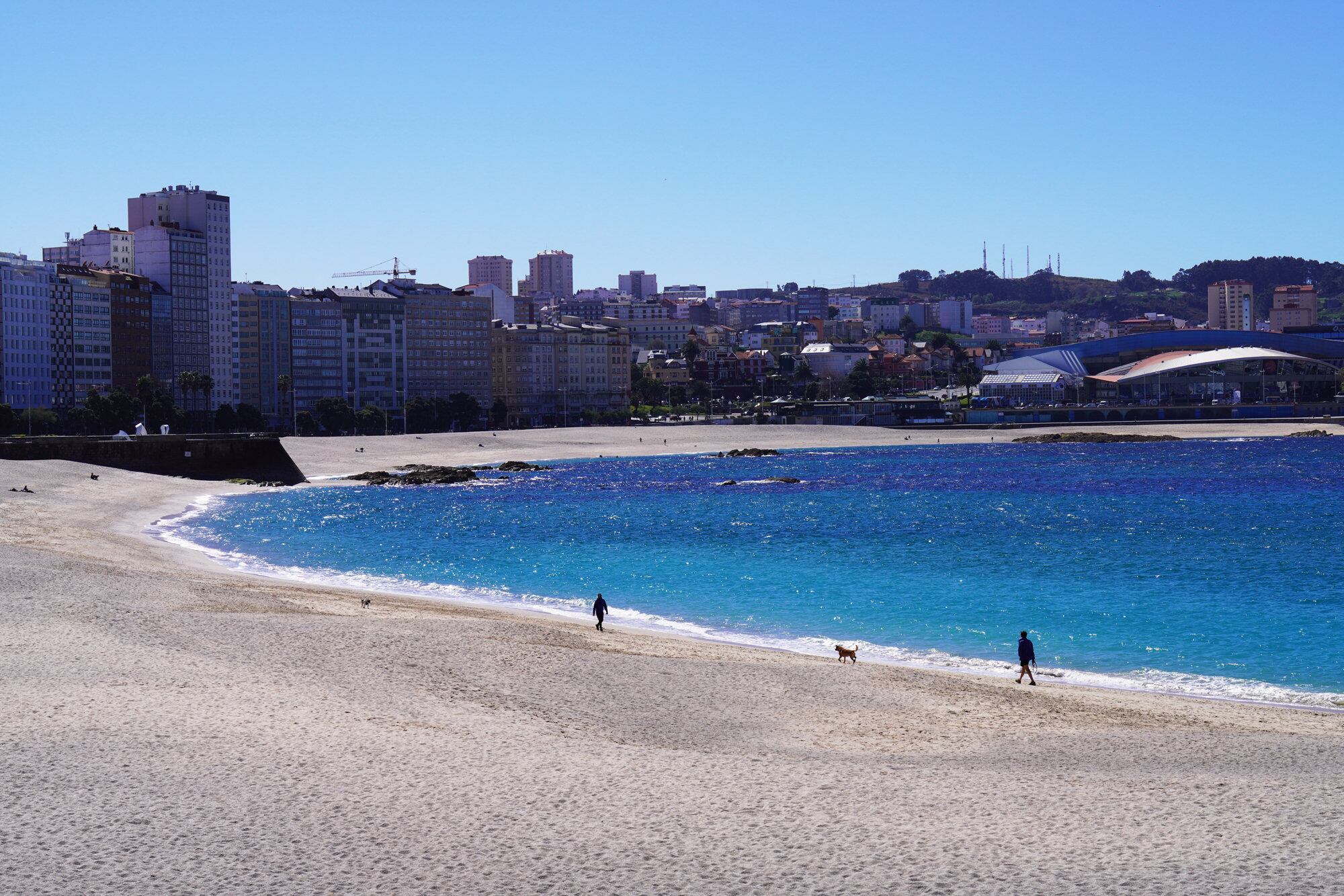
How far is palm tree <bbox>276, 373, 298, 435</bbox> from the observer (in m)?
138

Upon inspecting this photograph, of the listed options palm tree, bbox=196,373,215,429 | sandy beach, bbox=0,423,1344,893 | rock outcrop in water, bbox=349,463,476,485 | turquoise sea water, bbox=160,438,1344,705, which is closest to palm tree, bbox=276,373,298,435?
palm tree, bbox=196,373,215,429

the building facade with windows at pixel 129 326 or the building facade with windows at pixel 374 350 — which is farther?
the building facade with windows at pixel 374 350

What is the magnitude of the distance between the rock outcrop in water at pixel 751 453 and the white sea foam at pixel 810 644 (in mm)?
64952

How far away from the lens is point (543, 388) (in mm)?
177875

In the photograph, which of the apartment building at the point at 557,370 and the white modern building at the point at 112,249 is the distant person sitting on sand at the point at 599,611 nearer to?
the white modern building at the point at 112,249

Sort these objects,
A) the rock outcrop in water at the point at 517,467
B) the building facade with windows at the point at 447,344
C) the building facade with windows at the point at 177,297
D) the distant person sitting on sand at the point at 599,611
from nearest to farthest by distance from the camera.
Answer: the distant person sitting on sand at the point at 599,611 → the rock outcrop in water at the point at 517,467 → the building facade with windows at the point at 177,297 → the building facade with windows at the point at 447,344

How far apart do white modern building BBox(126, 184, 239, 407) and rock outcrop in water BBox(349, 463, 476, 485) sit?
75.4m

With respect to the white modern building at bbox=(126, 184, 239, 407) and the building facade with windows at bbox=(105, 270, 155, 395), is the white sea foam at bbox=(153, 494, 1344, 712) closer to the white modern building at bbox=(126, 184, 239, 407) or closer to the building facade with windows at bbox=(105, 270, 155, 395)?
the building facade with windows at bbox=(105, 270, 155, 395)

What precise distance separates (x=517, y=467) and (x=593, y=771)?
74.1 meters

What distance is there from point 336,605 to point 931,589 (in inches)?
546

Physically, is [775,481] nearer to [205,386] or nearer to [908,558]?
[908,558]

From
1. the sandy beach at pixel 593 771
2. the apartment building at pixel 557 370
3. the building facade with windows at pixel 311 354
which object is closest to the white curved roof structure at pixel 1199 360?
the apartment building at pixel 557 370

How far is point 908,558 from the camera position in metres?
38.5

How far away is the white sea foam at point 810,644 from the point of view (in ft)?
65.7
